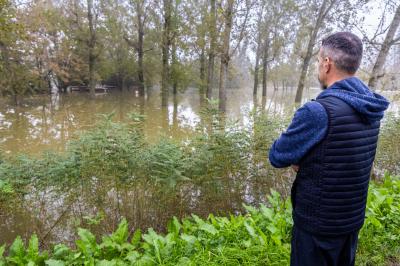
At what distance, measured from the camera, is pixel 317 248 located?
1.66 meters

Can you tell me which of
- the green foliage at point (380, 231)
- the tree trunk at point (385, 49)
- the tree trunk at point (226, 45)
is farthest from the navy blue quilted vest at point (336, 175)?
the tree trunk at point (226, 45)

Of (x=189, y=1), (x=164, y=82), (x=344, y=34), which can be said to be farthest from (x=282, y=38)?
(x=344, y=34)

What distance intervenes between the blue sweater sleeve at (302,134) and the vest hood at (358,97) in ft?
0.46

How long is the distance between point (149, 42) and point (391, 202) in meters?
27.2

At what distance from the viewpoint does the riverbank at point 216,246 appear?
259 centimetres

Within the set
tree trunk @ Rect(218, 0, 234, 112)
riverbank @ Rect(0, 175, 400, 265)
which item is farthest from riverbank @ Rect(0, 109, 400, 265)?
tree trunk @ Rect(218, 0, 234, 112)

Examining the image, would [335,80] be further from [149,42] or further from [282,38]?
[149,42]

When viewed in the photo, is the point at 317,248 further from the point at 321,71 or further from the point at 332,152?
the point at 321,71

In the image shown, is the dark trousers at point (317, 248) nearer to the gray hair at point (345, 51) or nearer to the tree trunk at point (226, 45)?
the gray hair at point (345, 51)

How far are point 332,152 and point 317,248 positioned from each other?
0.62 m

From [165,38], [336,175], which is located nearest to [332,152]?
[336,175]

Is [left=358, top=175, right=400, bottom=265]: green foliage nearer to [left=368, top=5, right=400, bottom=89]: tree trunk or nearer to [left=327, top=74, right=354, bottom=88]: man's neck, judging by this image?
[left=327, top=74, right=354, bottom=88]: man's neck

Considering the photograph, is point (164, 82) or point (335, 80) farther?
point (164, 82)

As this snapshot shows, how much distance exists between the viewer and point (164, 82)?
60.1ft
